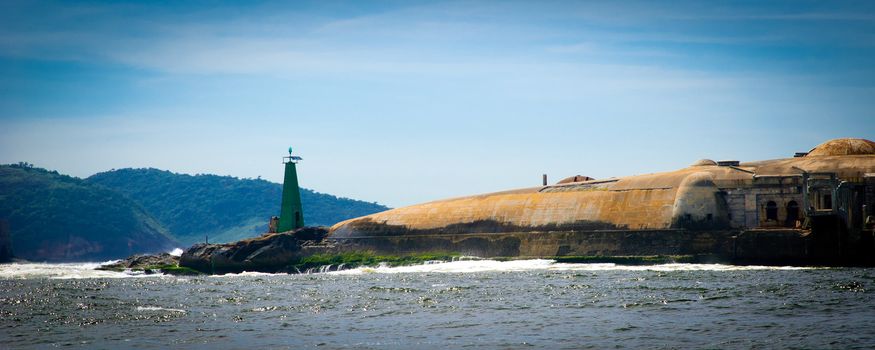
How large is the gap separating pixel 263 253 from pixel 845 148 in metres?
40.4

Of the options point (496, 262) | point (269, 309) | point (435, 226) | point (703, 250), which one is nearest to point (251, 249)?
point (435, 226)

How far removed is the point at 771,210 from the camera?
63.5 m

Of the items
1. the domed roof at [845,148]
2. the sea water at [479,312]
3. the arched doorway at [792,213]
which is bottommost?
the sea water at [479,312]

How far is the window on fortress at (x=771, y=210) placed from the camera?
63312mm

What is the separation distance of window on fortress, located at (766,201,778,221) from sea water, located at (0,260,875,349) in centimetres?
462

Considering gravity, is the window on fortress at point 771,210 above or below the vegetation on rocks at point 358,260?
above

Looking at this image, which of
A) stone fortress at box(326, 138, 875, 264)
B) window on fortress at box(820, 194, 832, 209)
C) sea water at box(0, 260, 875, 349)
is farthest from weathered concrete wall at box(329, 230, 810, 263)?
window on fortress at box(820, 194, 832, 209)

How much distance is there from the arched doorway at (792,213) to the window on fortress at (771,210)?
0.70 meters

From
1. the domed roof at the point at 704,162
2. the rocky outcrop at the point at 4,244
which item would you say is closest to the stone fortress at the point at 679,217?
the domed roof at the point at 704,162

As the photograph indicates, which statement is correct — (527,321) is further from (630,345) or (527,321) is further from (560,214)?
(560,214)

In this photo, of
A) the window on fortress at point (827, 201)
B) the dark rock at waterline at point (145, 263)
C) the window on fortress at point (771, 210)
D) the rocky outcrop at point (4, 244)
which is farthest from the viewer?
the rocky outcrop at point (4, 244)

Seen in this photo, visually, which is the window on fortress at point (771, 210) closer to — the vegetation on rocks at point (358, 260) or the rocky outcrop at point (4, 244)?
the vegetation on rocks at point (358, 260)

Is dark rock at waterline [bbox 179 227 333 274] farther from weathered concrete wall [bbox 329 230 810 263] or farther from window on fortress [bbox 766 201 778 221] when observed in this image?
window on fortress [bbox 766 201 778 221]

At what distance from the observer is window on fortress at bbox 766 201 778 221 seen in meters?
63.3
